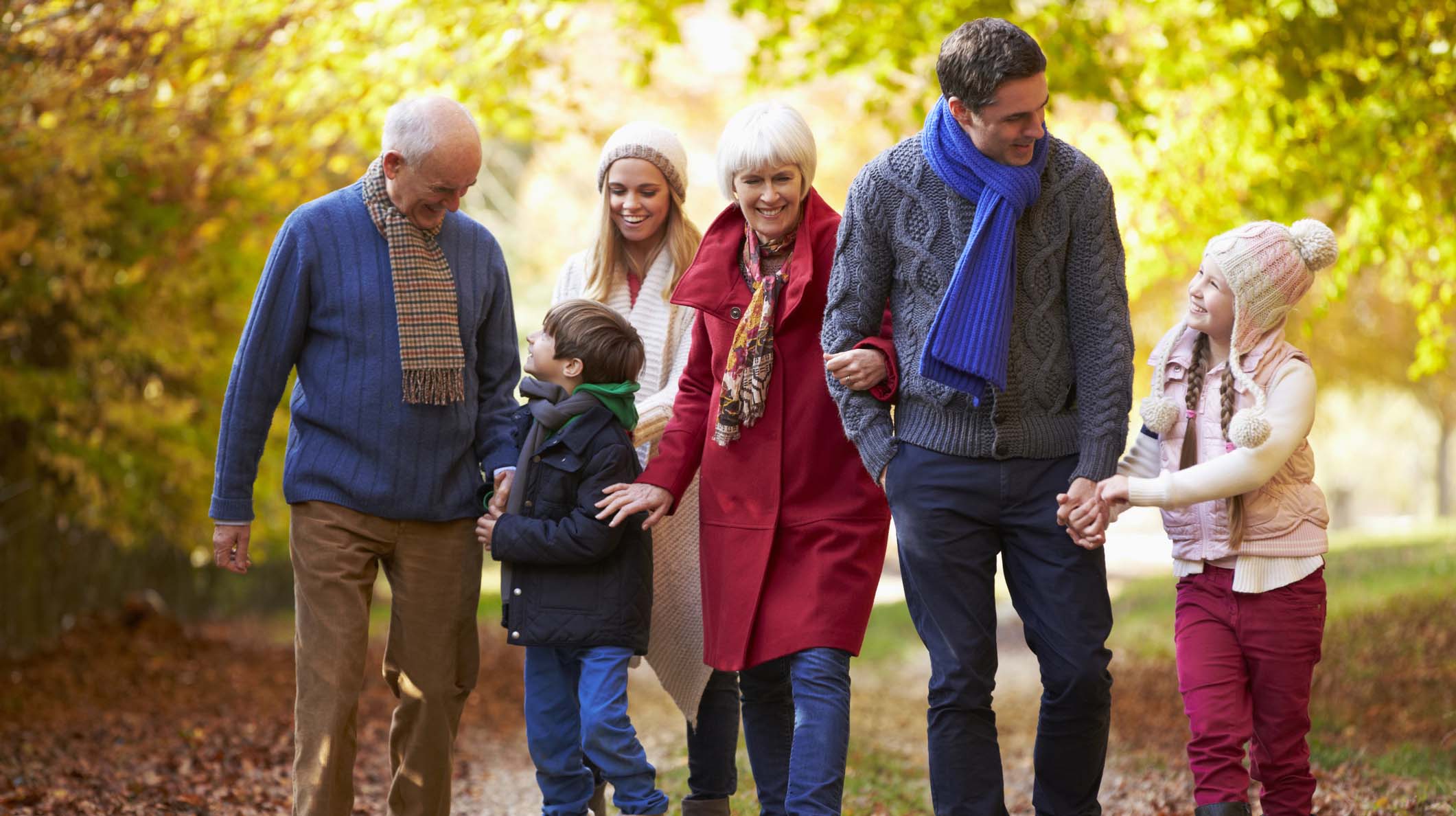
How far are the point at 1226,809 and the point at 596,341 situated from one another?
88.3 inches

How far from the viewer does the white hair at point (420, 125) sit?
13.8ft

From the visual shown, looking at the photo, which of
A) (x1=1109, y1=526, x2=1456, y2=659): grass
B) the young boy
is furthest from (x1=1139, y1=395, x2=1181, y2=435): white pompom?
(x1=1109, y1=526, x2=1456, y2=659): grass

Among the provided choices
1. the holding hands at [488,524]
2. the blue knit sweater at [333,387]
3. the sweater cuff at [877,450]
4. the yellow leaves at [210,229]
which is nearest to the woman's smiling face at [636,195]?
the blue knit sweater at [333,387]

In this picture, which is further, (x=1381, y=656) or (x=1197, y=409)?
(x=1381, y=656)

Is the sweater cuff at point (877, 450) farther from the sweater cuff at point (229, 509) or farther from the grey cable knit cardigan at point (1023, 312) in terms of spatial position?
the sweater cuff at point (229, 509)

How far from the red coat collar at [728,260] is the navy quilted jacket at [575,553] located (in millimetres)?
461

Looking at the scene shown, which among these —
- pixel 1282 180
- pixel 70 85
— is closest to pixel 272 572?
pixel 70 85

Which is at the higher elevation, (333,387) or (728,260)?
(728,260)

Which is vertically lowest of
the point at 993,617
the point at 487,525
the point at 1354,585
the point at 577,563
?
the point at 1354,585

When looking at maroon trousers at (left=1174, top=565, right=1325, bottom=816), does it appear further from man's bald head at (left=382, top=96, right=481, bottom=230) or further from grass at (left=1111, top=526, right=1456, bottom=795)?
man's bald head at (left=382, top=96, right=481, bottom=230)

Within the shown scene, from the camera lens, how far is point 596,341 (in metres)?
4.58

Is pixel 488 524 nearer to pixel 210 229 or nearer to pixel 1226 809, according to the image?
pixel 1226 809

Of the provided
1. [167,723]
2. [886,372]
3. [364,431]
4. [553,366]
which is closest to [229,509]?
[364,431]

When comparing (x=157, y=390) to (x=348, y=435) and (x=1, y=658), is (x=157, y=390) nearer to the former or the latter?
(x=1, y=658)
